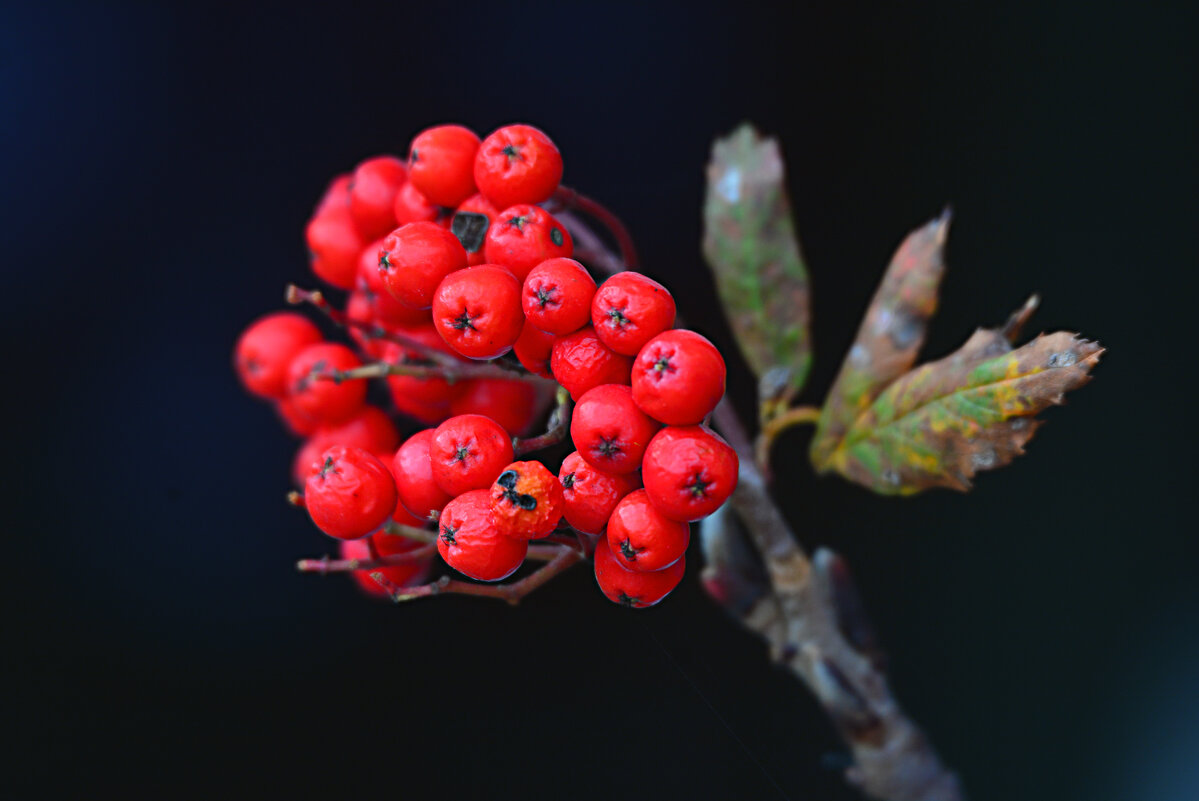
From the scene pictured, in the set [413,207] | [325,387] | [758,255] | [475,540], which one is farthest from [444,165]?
[758,255]

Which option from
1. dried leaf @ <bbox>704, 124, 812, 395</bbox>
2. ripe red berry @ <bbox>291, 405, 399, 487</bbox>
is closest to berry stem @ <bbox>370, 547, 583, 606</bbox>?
ripe red berry @ <bbox>291, 405, 399, 487</bbox>

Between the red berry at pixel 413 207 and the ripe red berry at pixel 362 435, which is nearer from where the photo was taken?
the red berry at pixel 413 207

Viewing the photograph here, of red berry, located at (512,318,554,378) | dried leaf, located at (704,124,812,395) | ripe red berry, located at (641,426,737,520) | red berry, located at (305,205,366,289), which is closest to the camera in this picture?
ripe red berry, located at (641,426,737,520)

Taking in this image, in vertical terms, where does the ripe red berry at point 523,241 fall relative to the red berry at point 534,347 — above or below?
above

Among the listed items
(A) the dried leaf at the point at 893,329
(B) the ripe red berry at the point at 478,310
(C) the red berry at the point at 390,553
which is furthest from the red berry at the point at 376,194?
(A) the dried leaf at the point at 893,329

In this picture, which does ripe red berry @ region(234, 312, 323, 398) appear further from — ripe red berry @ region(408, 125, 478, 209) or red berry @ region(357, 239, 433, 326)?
ripe red berry @ region(408, 125, 478, 209)

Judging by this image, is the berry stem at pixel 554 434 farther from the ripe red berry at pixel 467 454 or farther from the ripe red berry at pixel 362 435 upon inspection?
the ripe red berry at pixel 362 435

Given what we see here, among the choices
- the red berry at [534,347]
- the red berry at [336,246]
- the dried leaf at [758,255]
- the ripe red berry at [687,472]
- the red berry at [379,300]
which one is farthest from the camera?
the dried leaf at [758,255]
